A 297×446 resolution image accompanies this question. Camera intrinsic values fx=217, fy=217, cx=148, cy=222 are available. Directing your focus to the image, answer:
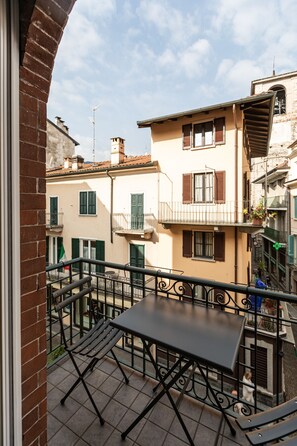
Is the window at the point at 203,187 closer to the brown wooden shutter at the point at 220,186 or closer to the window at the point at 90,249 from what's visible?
the brown wooden shutter at the point at 220,186

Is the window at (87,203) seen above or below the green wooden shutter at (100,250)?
above

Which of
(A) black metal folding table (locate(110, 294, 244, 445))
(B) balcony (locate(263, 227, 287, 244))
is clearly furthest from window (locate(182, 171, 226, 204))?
(B) balcony (locate(263, 227, 287, 244))

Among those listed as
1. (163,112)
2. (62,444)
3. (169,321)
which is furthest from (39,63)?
(163,112)

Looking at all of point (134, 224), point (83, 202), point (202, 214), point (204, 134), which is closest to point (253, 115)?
point (204, 134)

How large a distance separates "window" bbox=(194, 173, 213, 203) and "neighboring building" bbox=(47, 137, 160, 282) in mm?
1928

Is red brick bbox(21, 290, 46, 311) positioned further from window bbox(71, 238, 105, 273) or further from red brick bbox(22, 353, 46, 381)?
window bbox(71, 238, 105, 273)

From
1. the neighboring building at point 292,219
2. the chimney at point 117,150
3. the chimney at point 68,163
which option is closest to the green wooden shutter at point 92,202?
the chimney at point 117,150

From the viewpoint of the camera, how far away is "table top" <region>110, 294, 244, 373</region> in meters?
1.21

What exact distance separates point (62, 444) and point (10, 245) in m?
1.52

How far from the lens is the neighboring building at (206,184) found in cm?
903

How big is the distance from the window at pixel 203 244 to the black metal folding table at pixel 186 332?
8.17 meters

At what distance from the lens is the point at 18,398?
1000mm

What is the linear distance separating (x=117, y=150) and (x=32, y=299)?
38.0ft

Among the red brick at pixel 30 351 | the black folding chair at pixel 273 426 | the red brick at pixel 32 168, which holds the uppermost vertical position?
the red brick at pixel 32 168
